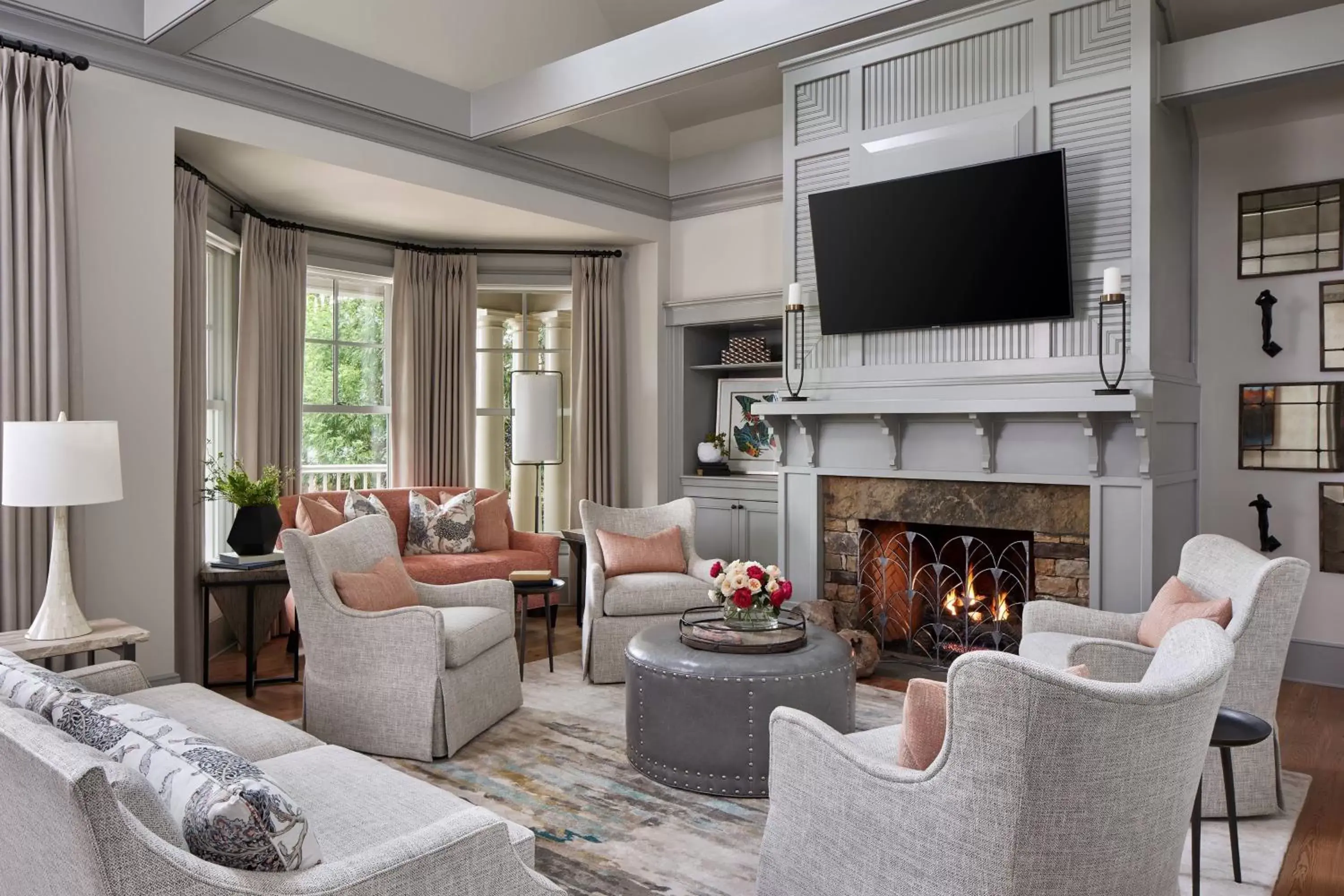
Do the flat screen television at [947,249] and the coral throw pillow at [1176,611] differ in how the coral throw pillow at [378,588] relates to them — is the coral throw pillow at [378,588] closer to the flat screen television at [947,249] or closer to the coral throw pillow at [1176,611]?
the flat screen television at [947,249]

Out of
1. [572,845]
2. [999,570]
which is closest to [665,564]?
[999,570]

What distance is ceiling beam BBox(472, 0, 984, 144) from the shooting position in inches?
139

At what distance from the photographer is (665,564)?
4855 mm

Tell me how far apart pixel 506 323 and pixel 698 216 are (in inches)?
62.3

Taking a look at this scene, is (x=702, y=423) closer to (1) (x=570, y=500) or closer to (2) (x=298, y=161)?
(1) (x=570, y=500)

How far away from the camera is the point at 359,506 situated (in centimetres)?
527

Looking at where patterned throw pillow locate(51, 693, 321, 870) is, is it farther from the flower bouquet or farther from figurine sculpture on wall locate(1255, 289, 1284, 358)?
figurine sculpture on wall locate(1255, 289, 1284, 358)

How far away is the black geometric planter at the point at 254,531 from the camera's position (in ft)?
14.7

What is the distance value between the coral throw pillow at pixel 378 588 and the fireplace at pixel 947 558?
2334 millimetres

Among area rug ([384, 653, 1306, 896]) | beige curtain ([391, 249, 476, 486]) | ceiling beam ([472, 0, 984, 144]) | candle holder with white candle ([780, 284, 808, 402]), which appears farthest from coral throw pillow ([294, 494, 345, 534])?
Result: candle holder with white candle ([780, 284, 808, 402])

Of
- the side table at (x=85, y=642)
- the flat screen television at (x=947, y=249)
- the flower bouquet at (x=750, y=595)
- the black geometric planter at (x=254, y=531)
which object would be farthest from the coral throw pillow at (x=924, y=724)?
the black geometric planter at (x=254, y=531)

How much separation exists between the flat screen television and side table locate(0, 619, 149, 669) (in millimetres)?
3472

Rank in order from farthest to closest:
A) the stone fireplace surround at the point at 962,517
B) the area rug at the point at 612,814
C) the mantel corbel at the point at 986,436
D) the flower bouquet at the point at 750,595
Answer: the mantel corbel at the point at 986,436 → the stone fireplace surround at the point at 962,517 → the flower bouquet at the point at 750,595 → the area rug at the point at 612,814

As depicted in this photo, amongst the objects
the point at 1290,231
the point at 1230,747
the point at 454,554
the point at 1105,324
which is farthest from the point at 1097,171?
the point at 454,554
